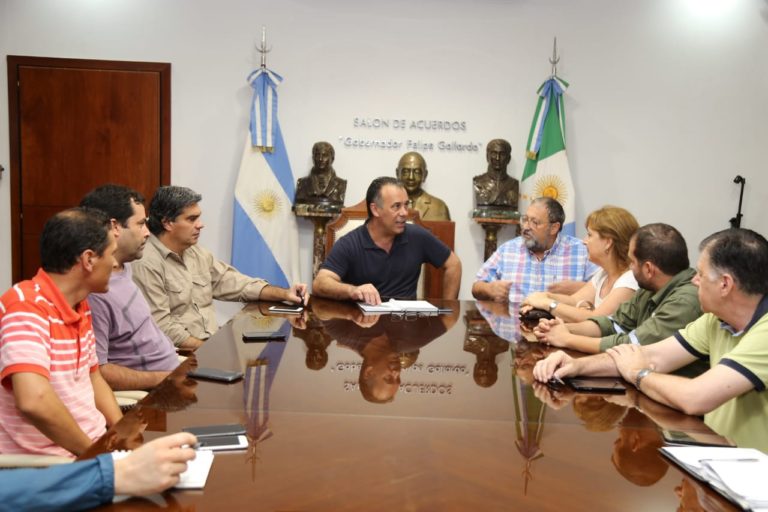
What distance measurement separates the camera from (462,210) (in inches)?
232

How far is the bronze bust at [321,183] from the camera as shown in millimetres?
5559

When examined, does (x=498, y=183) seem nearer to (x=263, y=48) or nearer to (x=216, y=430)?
(x=263, y=48)

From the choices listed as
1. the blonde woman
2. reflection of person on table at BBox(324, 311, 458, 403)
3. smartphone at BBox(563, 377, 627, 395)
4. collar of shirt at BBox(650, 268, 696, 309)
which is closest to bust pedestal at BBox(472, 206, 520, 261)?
the blonde woman

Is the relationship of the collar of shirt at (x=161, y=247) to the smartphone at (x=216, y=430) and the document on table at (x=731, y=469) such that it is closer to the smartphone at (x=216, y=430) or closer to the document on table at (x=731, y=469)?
the smartphone at (x=216, y=430)

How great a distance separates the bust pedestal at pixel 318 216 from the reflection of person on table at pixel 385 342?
2.54 meters

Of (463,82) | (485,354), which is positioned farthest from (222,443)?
(463,82)

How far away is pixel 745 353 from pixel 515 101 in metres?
4.44

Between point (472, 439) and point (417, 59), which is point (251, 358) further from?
point (417, 59)

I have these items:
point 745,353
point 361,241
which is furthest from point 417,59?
point 745,353

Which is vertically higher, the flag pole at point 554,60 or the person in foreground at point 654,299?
the flag pole at point 554,60

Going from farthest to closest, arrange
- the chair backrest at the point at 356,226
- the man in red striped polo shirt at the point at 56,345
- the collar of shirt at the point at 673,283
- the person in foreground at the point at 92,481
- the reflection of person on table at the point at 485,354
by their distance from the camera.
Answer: the chair backrest at the point at 356,226
the collar of shirt at the point at 673,283
the reflection of person on table at the point at 485,354
the man in red striped polo shirt at the point at 56,345
the person in foreground at the point at 92,481

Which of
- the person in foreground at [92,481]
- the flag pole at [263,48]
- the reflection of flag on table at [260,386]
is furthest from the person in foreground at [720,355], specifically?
the flag pole at [263,48]

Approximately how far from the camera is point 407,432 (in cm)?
147

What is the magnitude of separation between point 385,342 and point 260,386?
68cm
